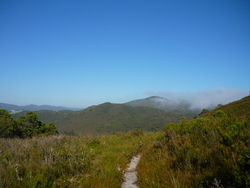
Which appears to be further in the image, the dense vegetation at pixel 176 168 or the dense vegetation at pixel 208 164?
the dense vegetation at pixel 176 168

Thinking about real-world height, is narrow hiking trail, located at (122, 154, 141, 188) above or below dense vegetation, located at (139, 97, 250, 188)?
below

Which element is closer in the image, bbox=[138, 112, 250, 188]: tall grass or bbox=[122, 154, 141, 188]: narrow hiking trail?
bbox=[138, 112, 250, 188]: tall grass

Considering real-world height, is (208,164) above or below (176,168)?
above

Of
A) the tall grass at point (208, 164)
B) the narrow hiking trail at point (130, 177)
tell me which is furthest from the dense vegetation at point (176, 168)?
the narrow hiking trail at point (130, 177)

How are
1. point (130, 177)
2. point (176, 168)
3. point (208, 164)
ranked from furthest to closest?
1. point (130, 177)
2. point (176, 168)
3. point (208, 164)

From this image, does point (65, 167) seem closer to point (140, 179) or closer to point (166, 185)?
point (140, 179)

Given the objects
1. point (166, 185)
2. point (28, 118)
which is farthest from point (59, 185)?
point (28, 118)

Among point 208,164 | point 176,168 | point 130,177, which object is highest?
point 208,164

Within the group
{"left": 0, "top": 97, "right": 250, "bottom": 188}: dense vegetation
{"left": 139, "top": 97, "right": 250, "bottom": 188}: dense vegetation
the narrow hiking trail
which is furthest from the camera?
the narrow hiking trail

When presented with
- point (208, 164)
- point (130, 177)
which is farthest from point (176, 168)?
point (130, 177)

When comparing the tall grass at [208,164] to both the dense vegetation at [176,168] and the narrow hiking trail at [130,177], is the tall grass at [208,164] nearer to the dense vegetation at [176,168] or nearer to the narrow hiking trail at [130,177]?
the dense vegetation at [176,168]

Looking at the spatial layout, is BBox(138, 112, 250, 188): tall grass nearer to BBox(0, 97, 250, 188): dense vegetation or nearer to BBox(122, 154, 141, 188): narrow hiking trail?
BBox(0, 97, 250, 188): dense vegetation

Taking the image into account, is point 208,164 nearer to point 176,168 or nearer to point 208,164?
point 208,164

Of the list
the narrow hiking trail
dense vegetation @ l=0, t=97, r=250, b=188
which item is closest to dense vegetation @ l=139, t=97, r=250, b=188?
dense vegetation @ l=0, t=97, r=250, b=188
